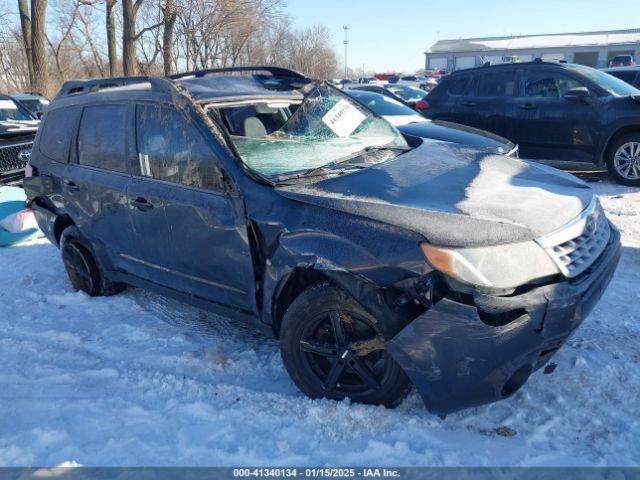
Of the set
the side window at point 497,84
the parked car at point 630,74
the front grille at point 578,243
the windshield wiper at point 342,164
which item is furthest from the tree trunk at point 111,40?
the front grille at point 578,243

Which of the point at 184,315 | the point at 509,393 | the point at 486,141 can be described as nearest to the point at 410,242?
the point at 509,393

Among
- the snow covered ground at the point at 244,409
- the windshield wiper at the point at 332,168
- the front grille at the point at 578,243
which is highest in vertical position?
the windshield wiper at the point at 332,168

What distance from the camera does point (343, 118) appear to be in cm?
391

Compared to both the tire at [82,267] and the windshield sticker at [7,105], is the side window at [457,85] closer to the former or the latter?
the tire at [82,267]

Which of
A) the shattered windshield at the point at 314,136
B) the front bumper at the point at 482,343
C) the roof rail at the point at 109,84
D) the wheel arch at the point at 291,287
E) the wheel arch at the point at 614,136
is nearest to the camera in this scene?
the front bumper at the point at 482,343

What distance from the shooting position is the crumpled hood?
2.46 metres

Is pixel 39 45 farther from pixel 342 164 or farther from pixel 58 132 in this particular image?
pixel 342 164

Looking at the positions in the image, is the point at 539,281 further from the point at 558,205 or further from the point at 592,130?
the point at 592,130

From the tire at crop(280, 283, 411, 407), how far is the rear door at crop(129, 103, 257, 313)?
0.43 metres

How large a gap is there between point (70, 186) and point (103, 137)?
61 cm

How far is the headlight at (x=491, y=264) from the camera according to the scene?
231cm

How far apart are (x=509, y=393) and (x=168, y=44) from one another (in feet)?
78.8

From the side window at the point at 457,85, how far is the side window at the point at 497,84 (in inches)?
10.7

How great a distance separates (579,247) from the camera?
263 centimetres
